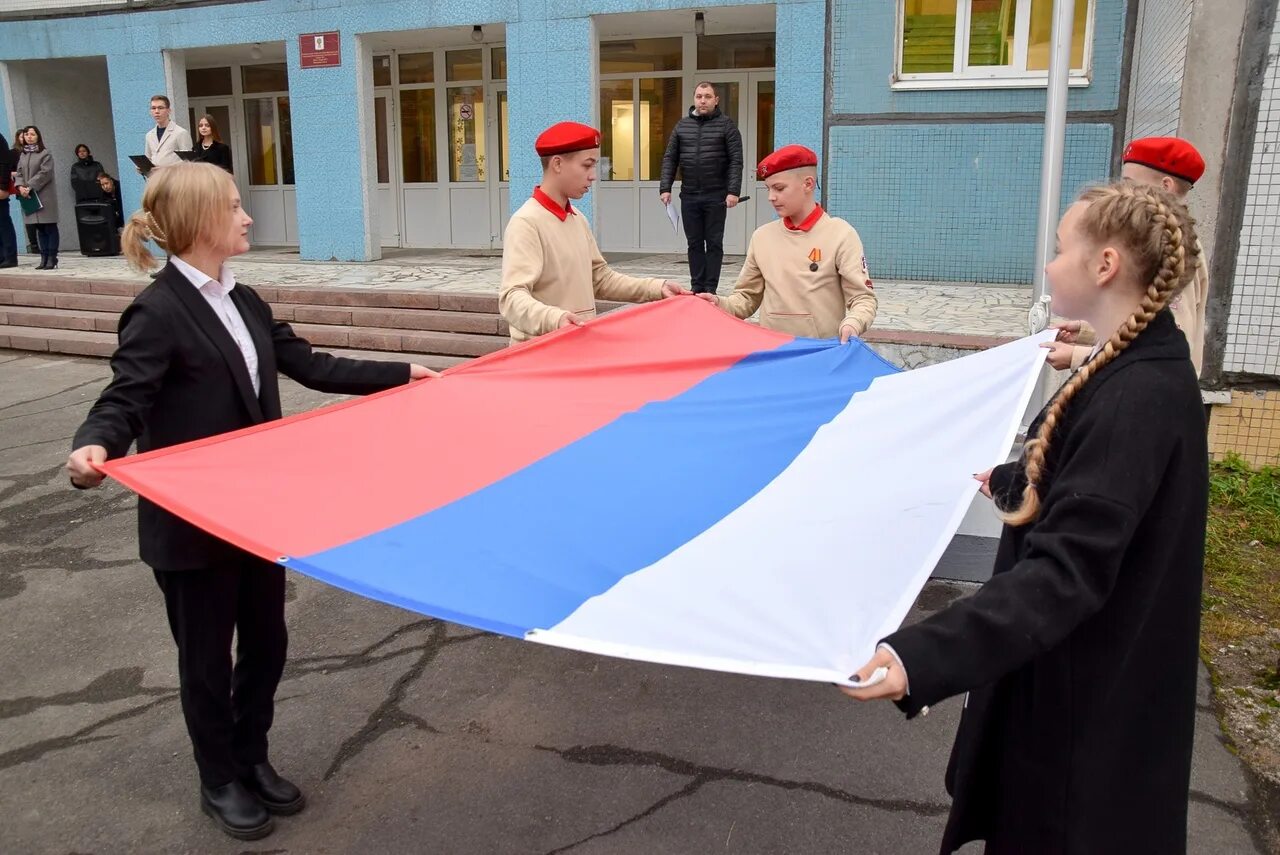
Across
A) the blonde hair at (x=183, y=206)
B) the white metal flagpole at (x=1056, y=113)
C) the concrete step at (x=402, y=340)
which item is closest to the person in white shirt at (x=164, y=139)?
the concrete step at (x=402, y=340)

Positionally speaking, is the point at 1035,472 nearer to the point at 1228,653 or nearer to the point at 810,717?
the point at 810,717

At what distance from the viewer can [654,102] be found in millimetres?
14352

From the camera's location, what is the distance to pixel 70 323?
36.7 feet

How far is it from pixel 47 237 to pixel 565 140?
11.9 metres

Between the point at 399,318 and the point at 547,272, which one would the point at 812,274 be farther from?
the point at 399,318

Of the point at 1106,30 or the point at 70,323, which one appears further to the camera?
the point at 70,323

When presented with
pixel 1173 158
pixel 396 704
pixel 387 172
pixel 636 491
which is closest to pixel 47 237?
pixel 387 172

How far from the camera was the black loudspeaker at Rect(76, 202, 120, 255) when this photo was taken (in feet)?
50.0

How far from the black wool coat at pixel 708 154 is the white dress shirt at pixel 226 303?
23.0 ft

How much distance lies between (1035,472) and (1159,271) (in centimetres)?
39

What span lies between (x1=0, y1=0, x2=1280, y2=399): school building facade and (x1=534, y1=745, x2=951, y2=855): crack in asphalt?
4334 millimetres

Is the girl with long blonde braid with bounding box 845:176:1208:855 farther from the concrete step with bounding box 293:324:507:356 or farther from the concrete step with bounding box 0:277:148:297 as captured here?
the concrete step with bounding box 0:277:148:297

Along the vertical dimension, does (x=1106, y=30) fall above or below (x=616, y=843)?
above

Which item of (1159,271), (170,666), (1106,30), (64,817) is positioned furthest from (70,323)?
(1159,271)
